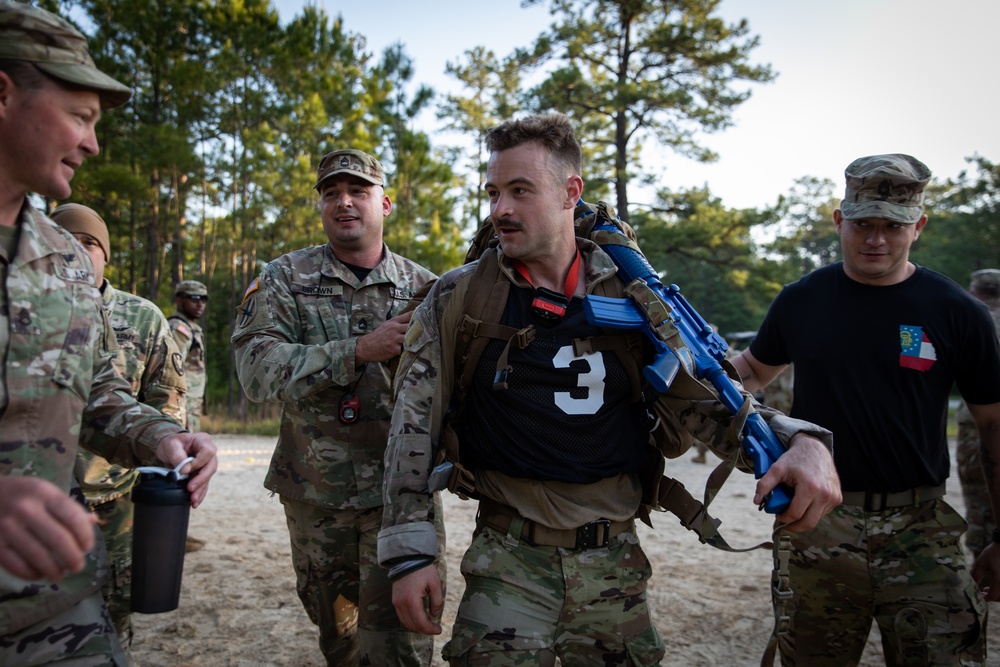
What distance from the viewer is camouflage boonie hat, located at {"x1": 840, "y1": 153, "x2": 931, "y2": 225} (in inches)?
130

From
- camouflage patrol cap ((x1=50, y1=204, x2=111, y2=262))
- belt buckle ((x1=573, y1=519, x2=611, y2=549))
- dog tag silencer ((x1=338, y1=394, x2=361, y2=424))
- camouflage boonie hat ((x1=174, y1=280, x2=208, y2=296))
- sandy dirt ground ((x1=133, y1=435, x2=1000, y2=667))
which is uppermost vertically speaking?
camouflage boonie hat ((x1=174, y1=280, x2=208, y2=296))

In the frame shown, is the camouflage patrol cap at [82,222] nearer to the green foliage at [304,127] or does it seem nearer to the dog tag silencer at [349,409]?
the dog tag silencer at [349,409]

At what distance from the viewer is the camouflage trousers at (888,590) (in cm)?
303

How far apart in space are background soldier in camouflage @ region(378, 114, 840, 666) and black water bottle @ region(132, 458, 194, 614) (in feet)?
2.24

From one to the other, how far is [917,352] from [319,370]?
266 centimetres

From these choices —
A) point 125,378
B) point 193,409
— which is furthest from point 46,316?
point 193,409

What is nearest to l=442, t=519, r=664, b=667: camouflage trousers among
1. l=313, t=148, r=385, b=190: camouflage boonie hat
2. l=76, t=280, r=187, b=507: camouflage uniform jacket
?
l=313, t=148, r=385, b=190: camouflage boonie hat

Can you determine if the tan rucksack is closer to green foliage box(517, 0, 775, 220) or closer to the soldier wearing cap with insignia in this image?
the soldier wearing cap with insignia

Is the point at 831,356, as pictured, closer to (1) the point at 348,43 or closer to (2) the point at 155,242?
(2) the point at 155,242

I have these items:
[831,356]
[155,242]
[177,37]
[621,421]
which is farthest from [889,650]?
[177,37]

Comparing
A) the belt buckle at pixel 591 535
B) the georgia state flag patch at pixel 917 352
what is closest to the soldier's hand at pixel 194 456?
the belt buckle at pixel 591 535

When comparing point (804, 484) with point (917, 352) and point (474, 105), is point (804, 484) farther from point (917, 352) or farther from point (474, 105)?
point (474, 105)

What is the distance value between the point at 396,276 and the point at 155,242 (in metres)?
19.8

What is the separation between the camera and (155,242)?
2139 cm
